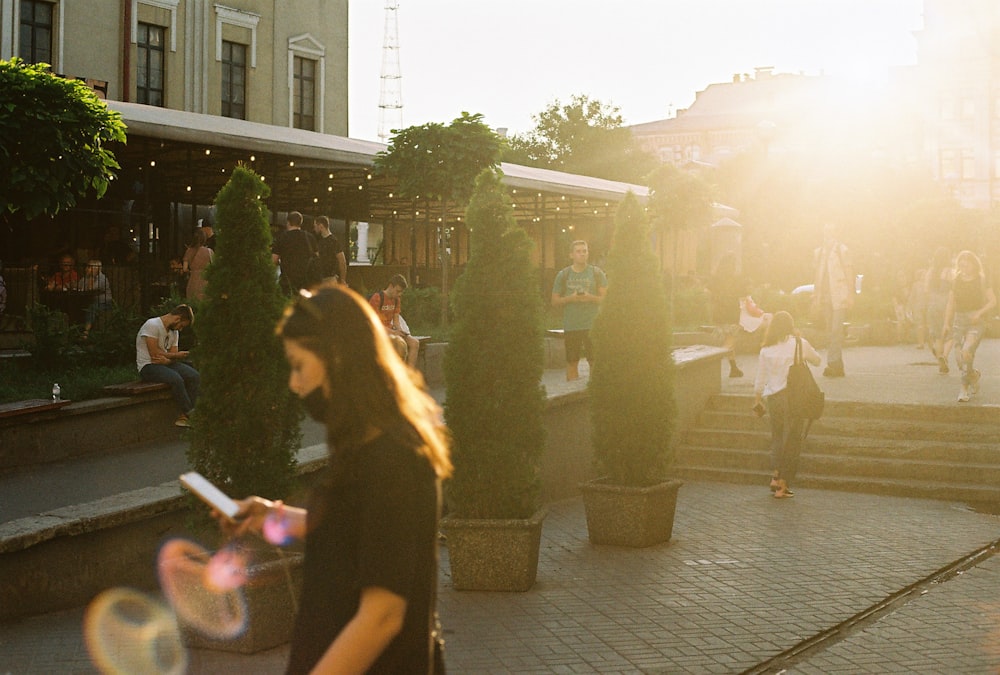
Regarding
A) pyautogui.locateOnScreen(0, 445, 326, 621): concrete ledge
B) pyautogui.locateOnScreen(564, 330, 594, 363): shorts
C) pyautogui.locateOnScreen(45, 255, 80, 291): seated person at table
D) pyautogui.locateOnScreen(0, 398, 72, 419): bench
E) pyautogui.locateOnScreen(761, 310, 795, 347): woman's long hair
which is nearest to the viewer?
pyautogui.locateOnScreen(0, 445, 326, 621): concrete ledge

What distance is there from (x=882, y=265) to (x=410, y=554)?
4943 cm

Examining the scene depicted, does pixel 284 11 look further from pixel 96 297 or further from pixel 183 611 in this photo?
pixel 183 611

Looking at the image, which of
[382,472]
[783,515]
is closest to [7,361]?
[783,515]

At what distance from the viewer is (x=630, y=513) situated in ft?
28.6

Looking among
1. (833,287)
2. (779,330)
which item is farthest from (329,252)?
(833,287)

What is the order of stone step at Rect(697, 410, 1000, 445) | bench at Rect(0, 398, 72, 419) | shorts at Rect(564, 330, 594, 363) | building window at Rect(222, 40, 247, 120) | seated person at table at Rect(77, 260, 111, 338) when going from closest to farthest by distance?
bench at Rect(0, 398, 72, 419)
stone step at Rect(697, 410, 1000, 445)
shorts at Rect(564, 330, 594, 363)
seated person at table at Rect(77, 260, 111, 338)
building window at Rect(222, 40, 247, 120)

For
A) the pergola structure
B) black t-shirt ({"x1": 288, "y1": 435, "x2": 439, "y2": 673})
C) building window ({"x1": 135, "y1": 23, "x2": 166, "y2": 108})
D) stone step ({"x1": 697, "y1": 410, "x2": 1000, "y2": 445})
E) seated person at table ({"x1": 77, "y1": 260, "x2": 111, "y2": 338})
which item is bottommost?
stone step ({"x1": 697, "y1": 410, "x2": 1000, "y2": 445})

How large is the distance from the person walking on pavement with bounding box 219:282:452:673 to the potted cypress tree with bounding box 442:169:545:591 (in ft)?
16.2

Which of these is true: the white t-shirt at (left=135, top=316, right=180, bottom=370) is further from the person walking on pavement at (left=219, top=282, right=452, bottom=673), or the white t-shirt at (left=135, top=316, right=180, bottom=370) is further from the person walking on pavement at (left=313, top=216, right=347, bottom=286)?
the person walking on pavement at (left=219, top=282, right=452, bottom=673)

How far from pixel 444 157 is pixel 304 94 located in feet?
67.7

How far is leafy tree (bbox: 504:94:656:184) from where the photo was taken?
54844mm

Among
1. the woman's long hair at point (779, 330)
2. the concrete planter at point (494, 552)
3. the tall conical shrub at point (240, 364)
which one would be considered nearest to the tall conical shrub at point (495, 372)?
the concrete planter at point (494, 552)

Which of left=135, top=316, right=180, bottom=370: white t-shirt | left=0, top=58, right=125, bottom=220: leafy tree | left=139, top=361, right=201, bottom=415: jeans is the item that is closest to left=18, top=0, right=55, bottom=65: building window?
left=0, top=58, right=125, bottom=220: leafy tree

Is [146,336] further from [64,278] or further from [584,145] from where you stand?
[584,145]
